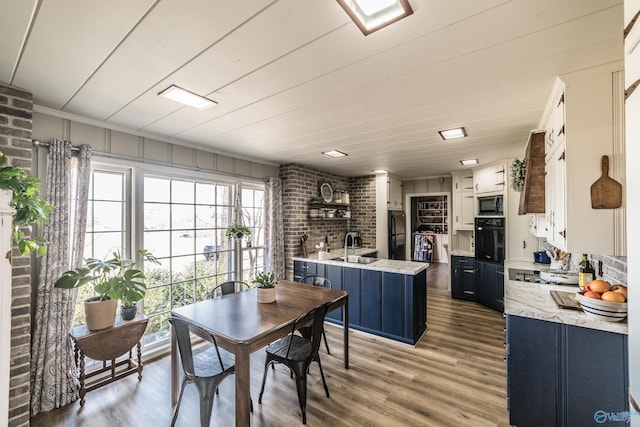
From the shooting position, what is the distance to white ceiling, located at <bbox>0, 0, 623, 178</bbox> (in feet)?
3.92

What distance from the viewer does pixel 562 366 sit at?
1.70 meters

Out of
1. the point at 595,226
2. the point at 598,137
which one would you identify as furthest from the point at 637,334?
the point at 598,137

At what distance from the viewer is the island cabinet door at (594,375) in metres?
1.54

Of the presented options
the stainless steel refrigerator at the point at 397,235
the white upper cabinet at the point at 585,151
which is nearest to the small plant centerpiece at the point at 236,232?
the stainless steel refrigerator at the point at 397,235

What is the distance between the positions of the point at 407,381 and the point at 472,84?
2.54 m

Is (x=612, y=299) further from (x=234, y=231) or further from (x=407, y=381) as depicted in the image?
(x=234, y=231)

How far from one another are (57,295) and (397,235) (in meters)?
5.26

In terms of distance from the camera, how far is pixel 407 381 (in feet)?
8.12

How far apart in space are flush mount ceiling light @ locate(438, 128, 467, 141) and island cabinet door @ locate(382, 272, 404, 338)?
5.56 ft

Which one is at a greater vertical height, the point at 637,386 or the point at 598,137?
the point at 598,137

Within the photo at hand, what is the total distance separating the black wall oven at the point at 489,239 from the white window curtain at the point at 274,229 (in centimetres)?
331

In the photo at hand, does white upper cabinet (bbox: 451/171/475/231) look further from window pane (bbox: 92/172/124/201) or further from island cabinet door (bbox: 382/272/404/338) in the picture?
window pane (bbox: 92/172/124/201)

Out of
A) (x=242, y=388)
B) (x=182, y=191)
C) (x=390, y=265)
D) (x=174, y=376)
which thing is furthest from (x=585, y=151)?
(x=182, y=191)

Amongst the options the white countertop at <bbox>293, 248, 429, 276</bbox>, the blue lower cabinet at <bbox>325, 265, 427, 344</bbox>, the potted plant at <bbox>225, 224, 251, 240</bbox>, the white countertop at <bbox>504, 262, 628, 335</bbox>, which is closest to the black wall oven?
the white countertop at <bbox>293, 248, 429, 276</bbox>
